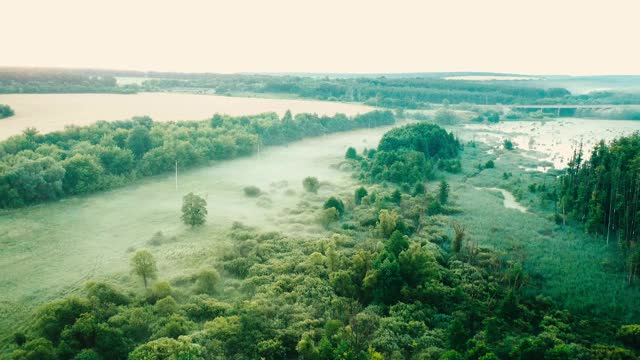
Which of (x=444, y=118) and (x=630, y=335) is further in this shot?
(x=444, y=118)

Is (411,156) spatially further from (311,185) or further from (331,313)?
(331,313)

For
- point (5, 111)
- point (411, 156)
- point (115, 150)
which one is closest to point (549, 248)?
point (411, 156)

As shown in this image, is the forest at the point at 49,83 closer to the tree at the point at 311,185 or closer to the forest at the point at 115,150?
the forest at the point at 115,150

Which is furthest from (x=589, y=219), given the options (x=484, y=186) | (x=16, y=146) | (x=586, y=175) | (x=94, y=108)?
(x=94, y=108)

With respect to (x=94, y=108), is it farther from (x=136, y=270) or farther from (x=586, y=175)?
(x=586, y=175)

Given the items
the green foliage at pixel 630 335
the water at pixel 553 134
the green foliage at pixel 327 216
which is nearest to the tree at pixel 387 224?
the green foliage at pixel 327 216

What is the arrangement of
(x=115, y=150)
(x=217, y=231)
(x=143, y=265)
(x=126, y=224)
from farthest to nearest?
(x=115, y=150) → (x=126, y=224) → (x=217, y=231) → (x=143, y=265)
